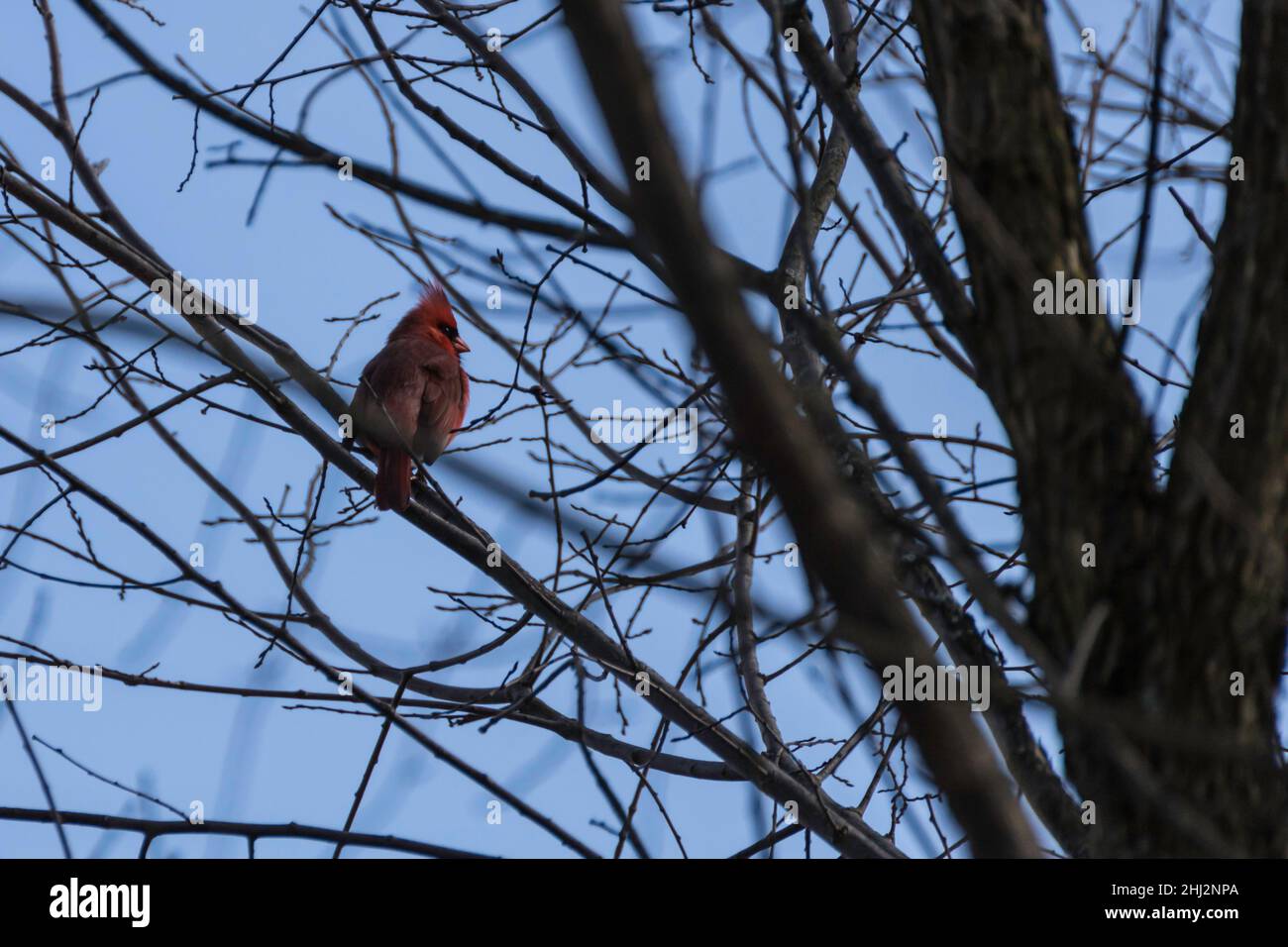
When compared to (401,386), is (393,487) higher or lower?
lower

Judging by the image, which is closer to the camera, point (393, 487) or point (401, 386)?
point (393, 487)

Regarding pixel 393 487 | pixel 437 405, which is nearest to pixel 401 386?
pixel 437 405

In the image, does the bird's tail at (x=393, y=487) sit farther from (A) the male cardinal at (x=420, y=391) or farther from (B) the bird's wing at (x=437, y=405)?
(B) the bird's wing at (x=437, y=405)

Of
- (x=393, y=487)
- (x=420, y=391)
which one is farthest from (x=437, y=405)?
(x=393, y=487)

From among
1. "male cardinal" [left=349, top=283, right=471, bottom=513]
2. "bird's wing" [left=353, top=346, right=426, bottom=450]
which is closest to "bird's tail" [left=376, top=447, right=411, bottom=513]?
"male cardinal" [left=349, top=283, right=471, bottom=513]

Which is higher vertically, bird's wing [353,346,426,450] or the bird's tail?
bird's wing [353,346,426,450]

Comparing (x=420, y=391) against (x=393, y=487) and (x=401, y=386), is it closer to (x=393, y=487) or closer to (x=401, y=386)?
(x=401, y=386)

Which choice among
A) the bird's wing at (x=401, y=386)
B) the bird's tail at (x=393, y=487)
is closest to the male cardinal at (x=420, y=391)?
the bird's wing at (x=401, y=386)

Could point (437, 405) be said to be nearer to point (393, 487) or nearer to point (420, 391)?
point (420, 391)

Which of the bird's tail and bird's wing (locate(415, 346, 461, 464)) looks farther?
bird's wing (locate(415, 346, 461, 464))

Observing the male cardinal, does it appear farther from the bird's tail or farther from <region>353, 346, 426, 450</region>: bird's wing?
the bird's tail
